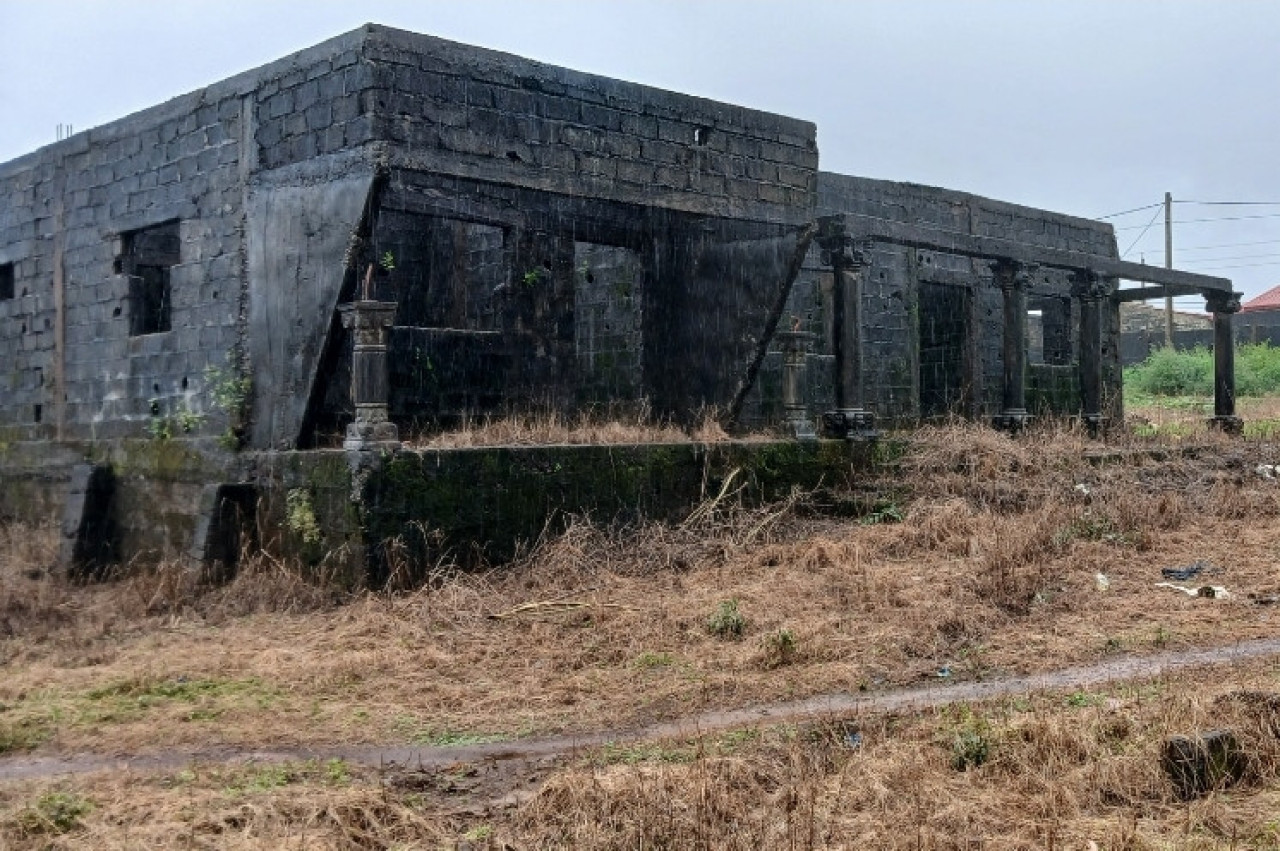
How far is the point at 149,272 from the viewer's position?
13.1 m

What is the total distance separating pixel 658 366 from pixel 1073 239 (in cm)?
893

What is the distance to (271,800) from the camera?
520cm

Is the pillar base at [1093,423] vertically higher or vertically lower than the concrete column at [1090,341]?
lower

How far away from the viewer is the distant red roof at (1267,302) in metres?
43.5

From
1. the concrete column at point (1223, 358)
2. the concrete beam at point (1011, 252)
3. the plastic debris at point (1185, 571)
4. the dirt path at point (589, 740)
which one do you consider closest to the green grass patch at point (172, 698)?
the dirt path at point (589, 740)

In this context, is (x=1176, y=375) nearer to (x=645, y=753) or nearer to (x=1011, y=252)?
(x=1011, y=252)

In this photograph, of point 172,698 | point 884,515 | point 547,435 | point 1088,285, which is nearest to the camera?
point 172,698

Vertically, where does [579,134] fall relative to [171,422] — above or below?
above

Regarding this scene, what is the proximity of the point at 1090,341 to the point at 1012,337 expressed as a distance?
1.60 metres

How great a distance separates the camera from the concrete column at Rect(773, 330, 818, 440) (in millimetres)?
12297

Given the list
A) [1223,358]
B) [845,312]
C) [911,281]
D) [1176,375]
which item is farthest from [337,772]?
[1176,375]

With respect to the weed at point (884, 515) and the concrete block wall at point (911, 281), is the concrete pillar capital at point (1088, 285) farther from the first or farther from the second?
the weed at point (884, 515)

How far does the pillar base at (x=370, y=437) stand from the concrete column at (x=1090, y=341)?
389 inches

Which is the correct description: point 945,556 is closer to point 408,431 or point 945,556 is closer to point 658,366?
point 658,366
